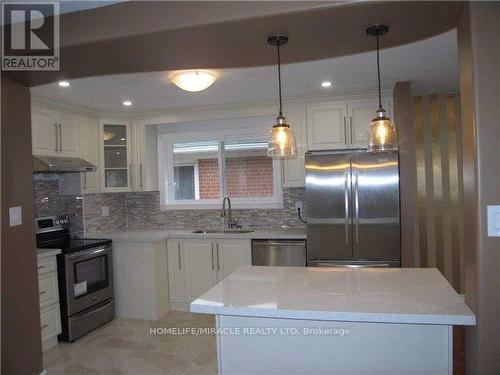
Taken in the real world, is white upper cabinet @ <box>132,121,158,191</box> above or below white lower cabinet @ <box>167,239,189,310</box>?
above

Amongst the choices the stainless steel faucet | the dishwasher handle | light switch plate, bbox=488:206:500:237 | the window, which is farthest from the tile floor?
light switch plate, bbox=488:206:500:237

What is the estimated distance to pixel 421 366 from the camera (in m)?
1.61

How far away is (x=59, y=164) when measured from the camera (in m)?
3.41

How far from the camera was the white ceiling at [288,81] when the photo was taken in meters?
2.69

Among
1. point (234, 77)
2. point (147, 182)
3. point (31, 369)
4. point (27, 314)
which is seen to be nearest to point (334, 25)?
point (234, 77)

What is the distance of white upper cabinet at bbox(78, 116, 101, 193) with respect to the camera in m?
3.95

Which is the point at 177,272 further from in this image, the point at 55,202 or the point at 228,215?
the point at 55,202

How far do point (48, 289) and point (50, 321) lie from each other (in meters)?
0.28

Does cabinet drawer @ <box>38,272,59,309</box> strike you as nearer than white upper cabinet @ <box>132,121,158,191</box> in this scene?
Yes

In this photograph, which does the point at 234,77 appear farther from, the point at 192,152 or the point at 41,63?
the point at 192,152

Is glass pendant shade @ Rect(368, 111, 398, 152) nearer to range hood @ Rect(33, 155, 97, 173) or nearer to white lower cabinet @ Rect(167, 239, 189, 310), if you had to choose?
white lower cabinet @ Rect(167, 239, 189, 310)

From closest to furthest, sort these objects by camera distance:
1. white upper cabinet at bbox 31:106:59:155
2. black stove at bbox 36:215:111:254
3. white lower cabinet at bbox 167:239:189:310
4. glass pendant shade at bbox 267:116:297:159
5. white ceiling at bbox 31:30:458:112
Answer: glass pendant shade at bbox 267:116:297:159 → white ceiling at bbox 31:30:458:112 → white upper cabinet at bbox 31:106:59:155 → black stove at bbox 36:215:111:254 → white lower cabinet at bbox 167:239:189:310

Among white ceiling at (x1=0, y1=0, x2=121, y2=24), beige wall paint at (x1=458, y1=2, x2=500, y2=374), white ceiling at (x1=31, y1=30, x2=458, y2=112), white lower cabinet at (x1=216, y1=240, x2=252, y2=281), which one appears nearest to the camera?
A: beige wall paint at (x1=458, y1=2, x2=500, y2=374)

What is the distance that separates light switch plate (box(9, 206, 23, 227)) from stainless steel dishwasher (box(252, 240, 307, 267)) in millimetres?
2058
